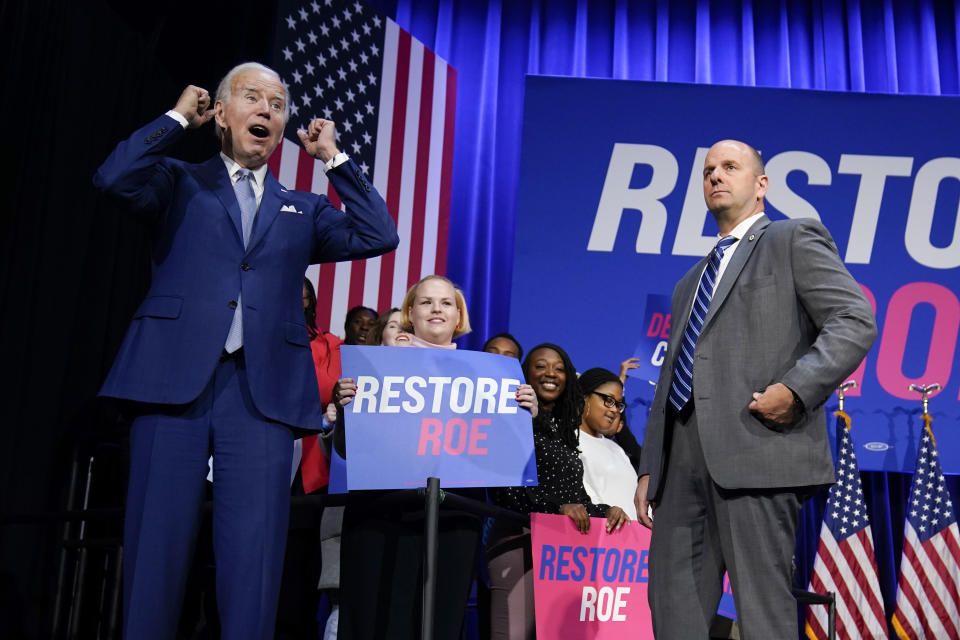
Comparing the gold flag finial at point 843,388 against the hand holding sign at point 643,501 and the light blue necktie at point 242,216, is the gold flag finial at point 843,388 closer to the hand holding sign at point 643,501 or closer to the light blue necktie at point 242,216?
the hand holding sign at point 643,501

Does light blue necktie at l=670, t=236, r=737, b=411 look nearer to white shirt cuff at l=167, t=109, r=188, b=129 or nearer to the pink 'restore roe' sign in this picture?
the pink 'restore roe' sign

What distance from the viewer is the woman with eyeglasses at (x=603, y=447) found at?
351 cm

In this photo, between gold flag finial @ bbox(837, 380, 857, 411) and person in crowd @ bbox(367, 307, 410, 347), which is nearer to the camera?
person in crowd @ bbox(367, 307, 410, 347)

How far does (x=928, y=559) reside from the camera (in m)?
5.23

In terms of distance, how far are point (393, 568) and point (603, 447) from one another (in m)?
1.33

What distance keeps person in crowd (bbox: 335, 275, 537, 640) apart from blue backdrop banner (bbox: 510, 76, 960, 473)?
2.76 meters

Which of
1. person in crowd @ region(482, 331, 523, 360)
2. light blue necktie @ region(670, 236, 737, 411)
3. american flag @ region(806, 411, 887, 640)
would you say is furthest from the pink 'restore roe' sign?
american flag @ region(806, 411, 887, 640)

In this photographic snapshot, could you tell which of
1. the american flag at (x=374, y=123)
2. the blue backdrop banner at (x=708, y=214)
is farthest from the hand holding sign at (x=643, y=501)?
the american flag at (x=374, y=123)

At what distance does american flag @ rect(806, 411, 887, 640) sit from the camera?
16.8ft

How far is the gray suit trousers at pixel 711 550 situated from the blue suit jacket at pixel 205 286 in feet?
2.68

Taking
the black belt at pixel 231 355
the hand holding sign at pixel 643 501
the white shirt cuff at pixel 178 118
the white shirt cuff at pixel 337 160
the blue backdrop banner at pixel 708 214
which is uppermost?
the blue backdrop banner at pixel 708 214

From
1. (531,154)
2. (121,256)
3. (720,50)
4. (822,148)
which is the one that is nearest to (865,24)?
(720,50)

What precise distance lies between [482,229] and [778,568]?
15.2 feet

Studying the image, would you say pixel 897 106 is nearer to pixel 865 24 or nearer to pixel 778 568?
pixel 865 24
